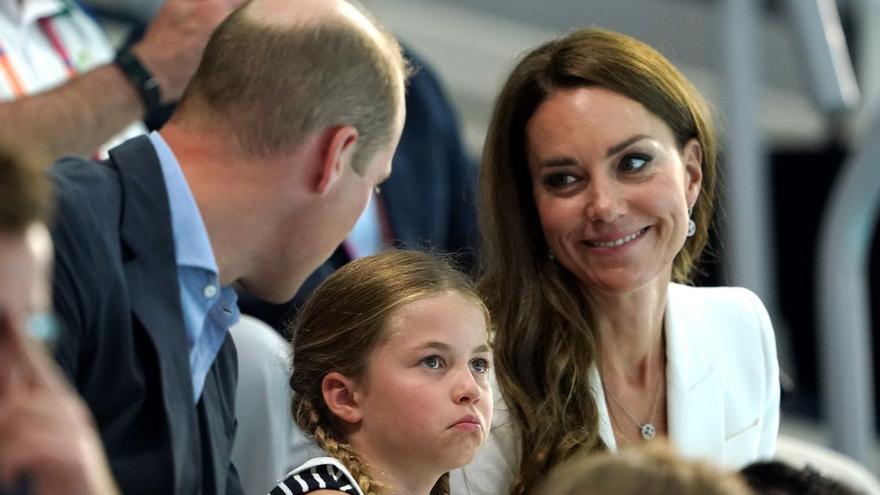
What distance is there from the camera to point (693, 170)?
2.32m

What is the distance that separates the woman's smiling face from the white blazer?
0.57 ft

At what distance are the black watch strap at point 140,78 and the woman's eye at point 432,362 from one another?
0.74 m

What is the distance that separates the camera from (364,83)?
2029 millimetres

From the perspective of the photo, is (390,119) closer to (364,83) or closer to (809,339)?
(364,83)

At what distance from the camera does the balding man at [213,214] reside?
1805mm

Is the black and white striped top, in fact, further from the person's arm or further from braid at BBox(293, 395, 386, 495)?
the person's arm

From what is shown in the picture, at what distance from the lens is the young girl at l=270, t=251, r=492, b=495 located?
6.36 feet

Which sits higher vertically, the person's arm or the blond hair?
the person's arm

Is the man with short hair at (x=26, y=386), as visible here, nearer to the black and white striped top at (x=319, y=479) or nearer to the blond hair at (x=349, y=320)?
the black and white striped top at (x=319, y=479)

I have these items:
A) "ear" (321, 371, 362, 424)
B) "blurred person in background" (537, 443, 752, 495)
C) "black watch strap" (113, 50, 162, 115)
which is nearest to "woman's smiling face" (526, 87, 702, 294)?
"ear" (321, 371, 362, 424)

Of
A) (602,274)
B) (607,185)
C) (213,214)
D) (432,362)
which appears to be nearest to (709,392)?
(602,274)

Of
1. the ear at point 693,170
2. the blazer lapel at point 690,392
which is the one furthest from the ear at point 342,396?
the ear at point 693,170

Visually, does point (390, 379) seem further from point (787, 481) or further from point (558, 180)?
point (787, 481)

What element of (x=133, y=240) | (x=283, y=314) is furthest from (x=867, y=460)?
Result: (x=133, y=240)
